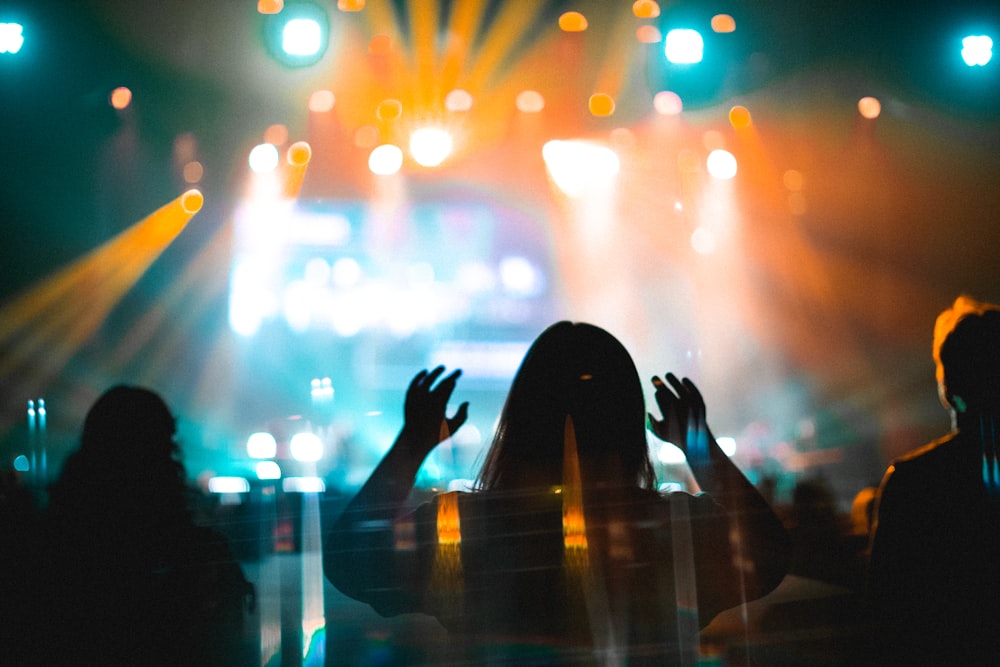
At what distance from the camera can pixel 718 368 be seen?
18.9ft

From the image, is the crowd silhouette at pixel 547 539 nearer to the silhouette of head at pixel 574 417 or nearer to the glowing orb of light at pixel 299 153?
the silhouette of head at pixel 574 417

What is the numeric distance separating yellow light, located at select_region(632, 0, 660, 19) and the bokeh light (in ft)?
3.04

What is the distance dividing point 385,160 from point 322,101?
2.68ft

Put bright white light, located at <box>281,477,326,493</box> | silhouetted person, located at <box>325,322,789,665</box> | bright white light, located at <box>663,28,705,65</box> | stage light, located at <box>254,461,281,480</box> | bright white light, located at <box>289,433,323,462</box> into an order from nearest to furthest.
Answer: silhouetted person, located at <box>325,322,789,665</box> → bright white light, located at <box>663,28,705,65</box> → bright white light, located at <box>281,477,326,493</box> → stage light, located at <box>254,461,281,480</box> → bright white light, located at <box>289,433,323,462</box>

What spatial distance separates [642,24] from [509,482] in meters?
3.39

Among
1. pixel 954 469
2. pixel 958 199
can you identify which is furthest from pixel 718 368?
pixel 954 469

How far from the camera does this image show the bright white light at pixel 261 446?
6.43 metres

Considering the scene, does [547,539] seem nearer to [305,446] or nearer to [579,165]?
[579,165]

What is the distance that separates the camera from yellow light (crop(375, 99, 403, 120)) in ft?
14.8

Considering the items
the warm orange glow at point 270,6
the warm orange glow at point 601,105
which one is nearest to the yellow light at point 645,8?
the warm orange glow at point 601,105

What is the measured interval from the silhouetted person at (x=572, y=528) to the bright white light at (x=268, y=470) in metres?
5.10

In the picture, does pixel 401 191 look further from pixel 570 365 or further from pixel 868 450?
pixel 570 365

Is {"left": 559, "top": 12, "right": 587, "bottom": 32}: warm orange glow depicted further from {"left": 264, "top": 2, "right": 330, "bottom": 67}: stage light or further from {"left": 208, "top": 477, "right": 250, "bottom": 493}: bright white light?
{"left": 208, "top": 477, "right": 250, "bottom": 493}: bright white light

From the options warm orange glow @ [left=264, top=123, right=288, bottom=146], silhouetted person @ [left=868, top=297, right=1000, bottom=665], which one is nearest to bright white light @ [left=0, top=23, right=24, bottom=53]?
warm orange glow @ [left=264, top=123, right=288, bottom=146]
